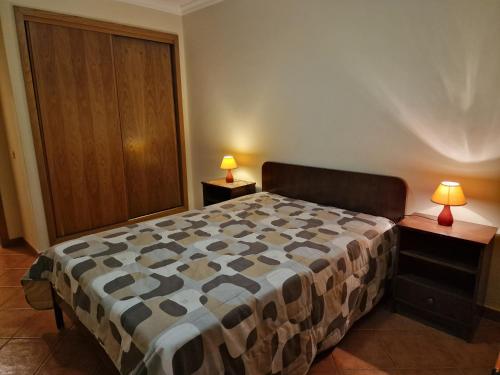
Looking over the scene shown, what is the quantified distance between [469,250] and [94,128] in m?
3.41

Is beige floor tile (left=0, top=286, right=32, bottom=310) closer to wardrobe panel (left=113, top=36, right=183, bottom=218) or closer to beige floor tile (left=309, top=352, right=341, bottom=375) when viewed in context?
wardrobe panel (left=113, top=36, right=183, bottom=218)

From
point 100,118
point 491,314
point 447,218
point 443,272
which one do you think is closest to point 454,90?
point 447,218

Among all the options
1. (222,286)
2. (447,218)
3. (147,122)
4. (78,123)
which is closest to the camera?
(222,286)

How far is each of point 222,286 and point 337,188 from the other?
1.56m

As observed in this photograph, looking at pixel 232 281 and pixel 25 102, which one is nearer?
pixel 232 281

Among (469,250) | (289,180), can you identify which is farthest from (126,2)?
(469,250)

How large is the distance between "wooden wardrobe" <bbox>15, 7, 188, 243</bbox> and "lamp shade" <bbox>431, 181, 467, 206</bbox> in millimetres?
3010

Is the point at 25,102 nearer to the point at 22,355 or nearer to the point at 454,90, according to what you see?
the point at 22,355

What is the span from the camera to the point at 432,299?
201cm

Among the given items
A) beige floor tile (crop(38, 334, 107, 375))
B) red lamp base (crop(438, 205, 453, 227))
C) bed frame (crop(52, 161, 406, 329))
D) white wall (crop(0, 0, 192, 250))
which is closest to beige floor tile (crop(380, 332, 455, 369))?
red lamp base (crop(438, 205, 453, 227))

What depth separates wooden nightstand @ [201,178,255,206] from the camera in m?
3.26

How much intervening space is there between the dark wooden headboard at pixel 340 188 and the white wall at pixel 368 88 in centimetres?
9

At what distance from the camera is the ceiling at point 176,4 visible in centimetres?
347

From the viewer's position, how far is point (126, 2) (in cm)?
337
